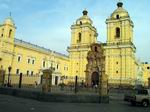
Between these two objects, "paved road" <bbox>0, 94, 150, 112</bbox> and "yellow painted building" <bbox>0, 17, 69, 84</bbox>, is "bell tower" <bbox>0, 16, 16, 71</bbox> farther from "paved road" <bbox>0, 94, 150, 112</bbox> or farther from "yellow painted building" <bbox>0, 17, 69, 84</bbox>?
"paved road" <bbox>0, 94, 150, 112</bbox>

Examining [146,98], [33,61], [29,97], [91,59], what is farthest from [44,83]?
[33,61]

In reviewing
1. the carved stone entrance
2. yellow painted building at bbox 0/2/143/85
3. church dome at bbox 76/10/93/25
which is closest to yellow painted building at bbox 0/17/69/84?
yellow painted building at bbox 0/2/143/85

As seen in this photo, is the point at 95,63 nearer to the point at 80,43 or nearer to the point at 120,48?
the point at 120,48

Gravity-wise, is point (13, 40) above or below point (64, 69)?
above

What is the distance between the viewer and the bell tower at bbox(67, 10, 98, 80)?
63.0 m

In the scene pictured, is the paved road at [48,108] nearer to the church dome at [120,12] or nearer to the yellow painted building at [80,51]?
the yellow painted building at [80,51]

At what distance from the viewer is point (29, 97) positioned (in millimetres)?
21156

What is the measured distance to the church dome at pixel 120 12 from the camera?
5736 centimetres

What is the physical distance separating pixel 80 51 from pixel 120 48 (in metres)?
12.2

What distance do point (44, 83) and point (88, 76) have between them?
1164 inches

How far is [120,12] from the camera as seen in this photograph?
58.2 meters

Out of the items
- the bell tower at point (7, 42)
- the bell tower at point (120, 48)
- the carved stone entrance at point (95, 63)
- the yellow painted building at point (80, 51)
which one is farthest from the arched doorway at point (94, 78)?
the bell tower at point (7, 42)

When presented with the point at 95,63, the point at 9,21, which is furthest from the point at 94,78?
the point at 9,21

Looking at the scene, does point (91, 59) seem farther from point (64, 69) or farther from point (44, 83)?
point (44, 83)
